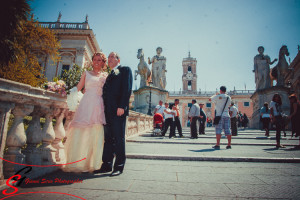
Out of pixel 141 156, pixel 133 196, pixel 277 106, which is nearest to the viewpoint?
pixel 133 196

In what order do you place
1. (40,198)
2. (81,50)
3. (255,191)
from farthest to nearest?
(81,50), (255,191), (40,198)

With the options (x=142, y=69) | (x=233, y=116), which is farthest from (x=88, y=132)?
(x=142, y=69)

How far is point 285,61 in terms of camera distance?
16.5 m

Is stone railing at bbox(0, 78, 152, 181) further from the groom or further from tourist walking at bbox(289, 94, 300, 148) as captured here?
tourist walking at bbox(289, 94, 300, 148)

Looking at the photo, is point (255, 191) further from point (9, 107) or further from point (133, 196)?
point (9, 107)

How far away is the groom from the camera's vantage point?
2496 mm

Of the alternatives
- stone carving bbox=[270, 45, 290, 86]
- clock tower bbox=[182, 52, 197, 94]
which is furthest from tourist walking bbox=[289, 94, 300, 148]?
clock tower bbox=[182, 52, 197, 94]

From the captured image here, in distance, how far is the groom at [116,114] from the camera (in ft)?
8.19

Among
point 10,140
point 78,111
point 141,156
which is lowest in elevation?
point 141,156

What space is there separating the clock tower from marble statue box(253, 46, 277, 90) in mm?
42988

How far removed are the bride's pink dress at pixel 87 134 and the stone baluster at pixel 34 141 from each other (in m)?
0.36

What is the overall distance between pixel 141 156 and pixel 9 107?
2484mm

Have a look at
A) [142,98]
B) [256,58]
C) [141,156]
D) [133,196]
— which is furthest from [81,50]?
[133,196]

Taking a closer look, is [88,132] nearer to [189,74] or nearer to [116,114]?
[116,114]
